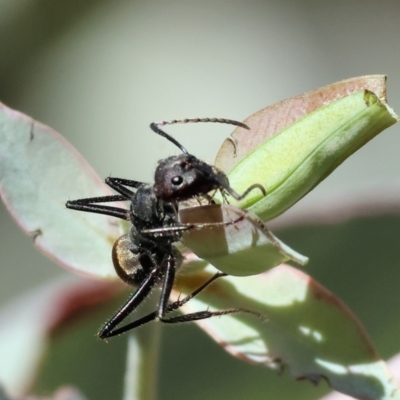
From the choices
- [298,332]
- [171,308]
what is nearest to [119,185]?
[171,308]

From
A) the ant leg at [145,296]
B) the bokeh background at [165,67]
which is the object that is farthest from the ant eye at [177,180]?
the bokeh background at [165,67]

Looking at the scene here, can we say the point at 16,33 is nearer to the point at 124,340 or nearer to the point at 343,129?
the point at 124,340

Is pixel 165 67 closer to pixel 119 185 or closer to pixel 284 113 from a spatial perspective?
pixel 119 185

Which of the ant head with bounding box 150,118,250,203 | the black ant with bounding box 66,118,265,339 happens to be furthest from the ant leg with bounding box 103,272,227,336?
the ant head with bounding box 150,118,250,203

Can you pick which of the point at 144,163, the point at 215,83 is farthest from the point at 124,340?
the point at 215,83

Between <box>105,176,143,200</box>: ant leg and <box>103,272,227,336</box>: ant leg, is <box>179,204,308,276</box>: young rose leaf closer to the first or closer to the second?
<box>103,272,227,336</box>: ant leg

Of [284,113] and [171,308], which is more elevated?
[284,113]
